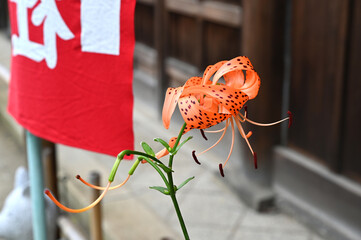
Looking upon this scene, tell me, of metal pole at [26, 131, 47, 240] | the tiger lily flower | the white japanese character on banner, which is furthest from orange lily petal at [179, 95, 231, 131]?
metal pole at [26, 131, 47, 240]

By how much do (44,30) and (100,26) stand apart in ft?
0.86

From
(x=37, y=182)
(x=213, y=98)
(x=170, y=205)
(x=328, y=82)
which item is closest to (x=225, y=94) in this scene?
(x=213, y=98)

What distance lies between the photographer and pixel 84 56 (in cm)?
181

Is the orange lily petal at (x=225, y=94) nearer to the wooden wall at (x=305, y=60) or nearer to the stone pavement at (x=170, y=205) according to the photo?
the stone pavement at (x=170, y=205)

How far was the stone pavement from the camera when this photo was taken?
3.32 metres

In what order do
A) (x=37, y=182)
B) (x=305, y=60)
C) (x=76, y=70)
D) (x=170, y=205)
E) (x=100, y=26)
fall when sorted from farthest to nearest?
1. (x=170, y=205)
2. (x=305, y=60)
3. (x=37, y=182)
4. (x=76, y=70)
5. (x=100, y=26)

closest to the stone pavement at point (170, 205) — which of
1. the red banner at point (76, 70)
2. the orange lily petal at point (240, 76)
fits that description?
the red banner at point (76, 70)

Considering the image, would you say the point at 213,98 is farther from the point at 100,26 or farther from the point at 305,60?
the point at 305,60

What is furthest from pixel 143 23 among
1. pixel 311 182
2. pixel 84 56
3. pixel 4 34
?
pixel 4 34

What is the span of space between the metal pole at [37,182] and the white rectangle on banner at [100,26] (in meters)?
0.66

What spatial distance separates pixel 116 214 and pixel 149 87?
258 cm

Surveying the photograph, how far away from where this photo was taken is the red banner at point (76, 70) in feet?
5.64

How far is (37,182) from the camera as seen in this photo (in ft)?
7.70

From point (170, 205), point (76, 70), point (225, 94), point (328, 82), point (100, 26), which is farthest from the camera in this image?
point (170, 205)
